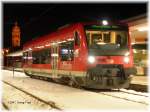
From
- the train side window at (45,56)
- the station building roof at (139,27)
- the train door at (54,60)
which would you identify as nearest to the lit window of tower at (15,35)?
the station building roof at (139,27)

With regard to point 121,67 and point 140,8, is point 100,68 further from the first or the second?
point 140,8

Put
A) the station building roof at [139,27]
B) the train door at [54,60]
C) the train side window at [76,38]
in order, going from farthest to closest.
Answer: the train door at [54,60]
the station building roof at [139,27]
the train side window at [76,38]

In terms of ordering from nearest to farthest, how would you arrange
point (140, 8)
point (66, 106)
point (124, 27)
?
point (66, 106) → point (124, 27) → point (140, 8)

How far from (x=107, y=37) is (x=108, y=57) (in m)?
0.99

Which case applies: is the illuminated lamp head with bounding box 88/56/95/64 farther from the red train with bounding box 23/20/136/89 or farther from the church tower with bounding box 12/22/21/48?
the church tower with bounding box 12/22/21/48

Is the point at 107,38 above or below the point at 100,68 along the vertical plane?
above

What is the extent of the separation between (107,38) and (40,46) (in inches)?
396

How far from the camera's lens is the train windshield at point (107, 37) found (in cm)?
1581

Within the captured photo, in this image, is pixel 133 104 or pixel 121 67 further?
pixel 121 67

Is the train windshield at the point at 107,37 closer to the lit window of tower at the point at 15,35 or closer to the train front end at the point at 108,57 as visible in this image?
the train front end at the point at 108,57

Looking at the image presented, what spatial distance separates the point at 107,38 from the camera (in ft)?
52.9

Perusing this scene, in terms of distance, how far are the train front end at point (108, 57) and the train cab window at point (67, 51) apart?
5.70ft

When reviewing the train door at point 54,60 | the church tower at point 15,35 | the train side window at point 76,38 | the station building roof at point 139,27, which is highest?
the church tower at point 15,35

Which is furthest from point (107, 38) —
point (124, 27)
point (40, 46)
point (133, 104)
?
point (40, 46)
